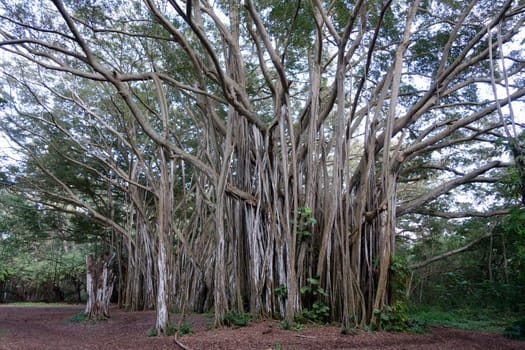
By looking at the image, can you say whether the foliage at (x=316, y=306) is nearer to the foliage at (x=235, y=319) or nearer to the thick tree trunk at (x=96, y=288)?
the foliage at (x=235, y=319)

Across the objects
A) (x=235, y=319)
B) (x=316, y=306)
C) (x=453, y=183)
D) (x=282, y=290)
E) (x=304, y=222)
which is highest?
(x=453, y=183)

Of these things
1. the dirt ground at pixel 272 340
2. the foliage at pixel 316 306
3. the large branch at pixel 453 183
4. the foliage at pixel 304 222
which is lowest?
the dirt ground at pixel 272 340

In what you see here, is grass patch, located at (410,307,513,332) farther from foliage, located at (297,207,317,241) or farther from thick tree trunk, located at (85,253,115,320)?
thick tree trunk, located at (85,253,115,320)

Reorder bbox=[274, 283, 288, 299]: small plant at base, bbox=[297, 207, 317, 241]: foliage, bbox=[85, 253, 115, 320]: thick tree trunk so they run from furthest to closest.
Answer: bbox=[85, 253, 115, 320]: thick tree trunk, bbox=[297, 207, 317, 241]: foliage, bbox=[274, 283, 288, 299]: small plant at base

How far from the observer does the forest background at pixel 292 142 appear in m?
4.43

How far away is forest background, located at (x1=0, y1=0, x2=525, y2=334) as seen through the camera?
174 inches

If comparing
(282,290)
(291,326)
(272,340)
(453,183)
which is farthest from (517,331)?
(272,340)

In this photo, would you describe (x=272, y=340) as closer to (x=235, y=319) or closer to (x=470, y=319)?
(x=235, y=319)

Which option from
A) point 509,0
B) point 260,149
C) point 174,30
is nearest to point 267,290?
point 260,149

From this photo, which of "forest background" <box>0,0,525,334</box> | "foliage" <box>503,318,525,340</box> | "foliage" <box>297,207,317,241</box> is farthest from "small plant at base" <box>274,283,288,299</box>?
"foliage" <box>503,318,525,340</box>

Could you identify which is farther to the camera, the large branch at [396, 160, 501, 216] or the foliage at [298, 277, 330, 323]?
the large branch at [396, 160, 501, 216]

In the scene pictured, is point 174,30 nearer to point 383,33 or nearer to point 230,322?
point 230,322

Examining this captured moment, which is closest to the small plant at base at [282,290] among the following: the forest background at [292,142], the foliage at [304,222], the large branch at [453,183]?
the forest background at [292,142]

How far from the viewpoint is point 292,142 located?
4762 mm
